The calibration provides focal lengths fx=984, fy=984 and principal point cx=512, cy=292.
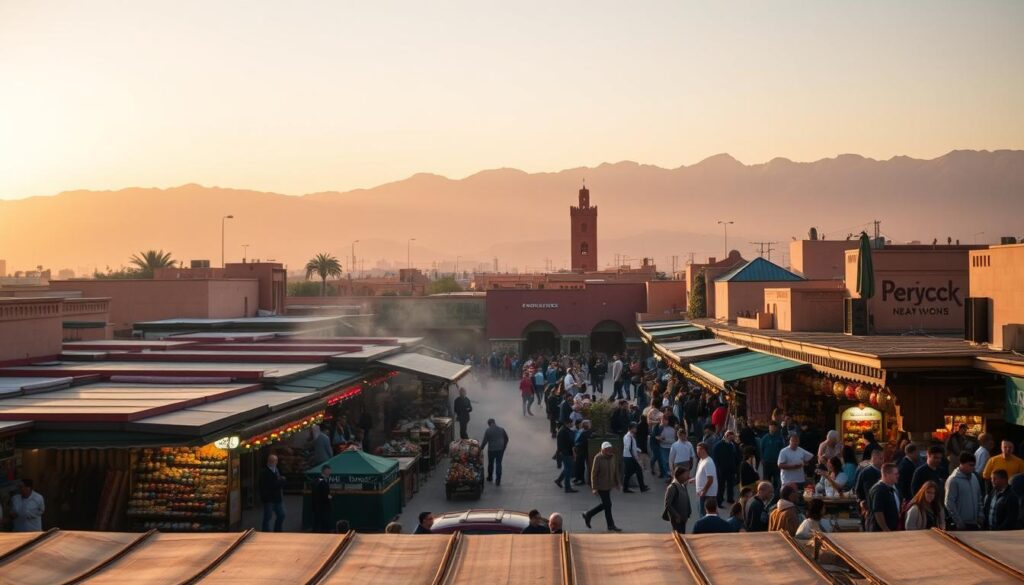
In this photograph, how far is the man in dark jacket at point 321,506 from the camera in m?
13.9

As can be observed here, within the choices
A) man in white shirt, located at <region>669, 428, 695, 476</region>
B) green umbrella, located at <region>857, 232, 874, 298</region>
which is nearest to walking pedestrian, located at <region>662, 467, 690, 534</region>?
man in white shirt, located at <region>669, 428, 695, 476</region>

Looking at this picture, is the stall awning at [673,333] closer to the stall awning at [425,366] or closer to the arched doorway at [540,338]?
the stall awning at [425,366]

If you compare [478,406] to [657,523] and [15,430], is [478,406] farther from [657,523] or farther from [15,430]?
[15,430]

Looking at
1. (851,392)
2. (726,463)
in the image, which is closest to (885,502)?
(726,463)

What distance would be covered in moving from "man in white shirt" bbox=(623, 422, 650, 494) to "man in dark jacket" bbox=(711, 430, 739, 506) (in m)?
1.73

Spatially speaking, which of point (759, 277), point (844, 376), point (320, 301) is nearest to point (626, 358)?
point (759, 277)

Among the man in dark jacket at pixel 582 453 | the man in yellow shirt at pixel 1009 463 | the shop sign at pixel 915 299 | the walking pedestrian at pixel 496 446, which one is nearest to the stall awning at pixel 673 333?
the shop sign at pixel 915 299

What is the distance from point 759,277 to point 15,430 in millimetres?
27666

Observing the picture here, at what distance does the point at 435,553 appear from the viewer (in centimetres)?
634

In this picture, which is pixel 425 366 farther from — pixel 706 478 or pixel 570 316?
pixel 570 316

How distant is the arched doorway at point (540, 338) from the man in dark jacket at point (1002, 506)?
135 feet

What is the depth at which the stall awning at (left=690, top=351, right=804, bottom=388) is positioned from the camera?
59.8 feet

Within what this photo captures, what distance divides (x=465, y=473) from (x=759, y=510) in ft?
22.8

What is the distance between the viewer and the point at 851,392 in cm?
1636
